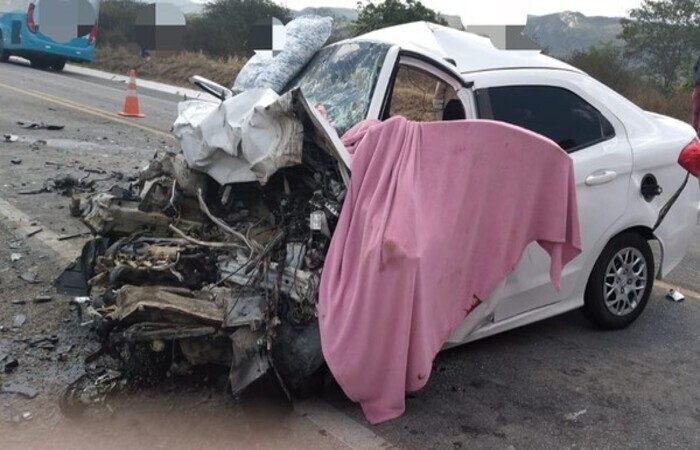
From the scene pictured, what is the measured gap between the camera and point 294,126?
3.78 metres

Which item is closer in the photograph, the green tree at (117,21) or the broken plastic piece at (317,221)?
the broken plastic piece at (317,221)

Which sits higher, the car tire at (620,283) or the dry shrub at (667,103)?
the dry shrub at (667,103)

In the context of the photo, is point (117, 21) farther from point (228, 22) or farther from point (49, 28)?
point (49, 28)

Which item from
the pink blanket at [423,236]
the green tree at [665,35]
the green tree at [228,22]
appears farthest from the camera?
the green tree at [228,22]

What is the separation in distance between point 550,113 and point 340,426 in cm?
232

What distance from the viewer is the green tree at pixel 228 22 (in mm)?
34875

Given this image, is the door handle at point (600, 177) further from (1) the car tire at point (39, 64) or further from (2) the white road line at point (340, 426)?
(1) the car tire at point (39, 64)

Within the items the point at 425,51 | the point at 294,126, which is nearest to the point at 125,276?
the point at 294,126

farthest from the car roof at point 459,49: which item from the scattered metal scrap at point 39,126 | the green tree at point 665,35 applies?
the green tree at point 665,35

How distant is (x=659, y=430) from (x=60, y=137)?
896cm

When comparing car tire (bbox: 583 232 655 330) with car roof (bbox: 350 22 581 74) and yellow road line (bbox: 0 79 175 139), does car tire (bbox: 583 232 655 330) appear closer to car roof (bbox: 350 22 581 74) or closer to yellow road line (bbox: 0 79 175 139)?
car roof (bbox: 350 22 581 74)

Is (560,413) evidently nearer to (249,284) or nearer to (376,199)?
(376,199)

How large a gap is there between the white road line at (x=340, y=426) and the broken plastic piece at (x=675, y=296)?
3.04 meters

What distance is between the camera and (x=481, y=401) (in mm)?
3771
